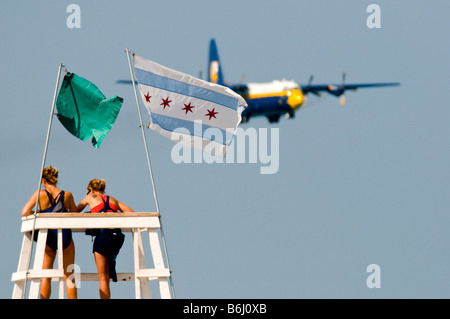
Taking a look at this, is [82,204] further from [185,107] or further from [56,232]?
[185,107]

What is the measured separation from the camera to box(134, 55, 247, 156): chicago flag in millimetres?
22094

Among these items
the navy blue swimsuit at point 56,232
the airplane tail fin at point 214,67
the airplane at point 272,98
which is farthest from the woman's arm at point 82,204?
the airplane tail fin at point 214,67

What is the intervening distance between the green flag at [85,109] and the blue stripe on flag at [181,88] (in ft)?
3.74

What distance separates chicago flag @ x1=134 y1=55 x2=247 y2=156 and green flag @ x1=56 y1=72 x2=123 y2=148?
995mm

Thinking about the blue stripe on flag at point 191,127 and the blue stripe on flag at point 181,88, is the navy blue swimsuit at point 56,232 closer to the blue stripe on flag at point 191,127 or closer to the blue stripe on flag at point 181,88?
the blue stripe on flag at point 191,127

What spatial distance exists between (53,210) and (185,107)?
15.4ft

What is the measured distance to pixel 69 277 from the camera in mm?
18859

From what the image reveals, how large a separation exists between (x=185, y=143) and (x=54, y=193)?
4.30 metres

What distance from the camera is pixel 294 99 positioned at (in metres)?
110

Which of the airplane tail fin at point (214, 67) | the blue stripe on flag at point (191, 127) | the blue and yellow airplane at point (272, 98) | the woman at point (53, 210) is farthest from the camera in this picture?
the airplane tail fin at point (214, 67)

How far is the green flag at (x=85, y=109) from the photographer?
2109 centimetres

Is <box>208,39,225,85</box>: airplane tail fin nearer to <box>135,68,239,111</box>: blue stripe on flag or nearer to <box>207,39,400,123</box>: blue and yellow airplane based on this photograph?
<box>207,39,400,123</box>: blue and yellow airplane

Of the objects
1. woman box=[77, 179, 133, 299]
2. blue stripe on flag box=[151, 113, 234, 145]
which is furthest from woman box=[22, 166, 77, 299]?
blue stripe on flag box=[151, 113, 234, 145]
